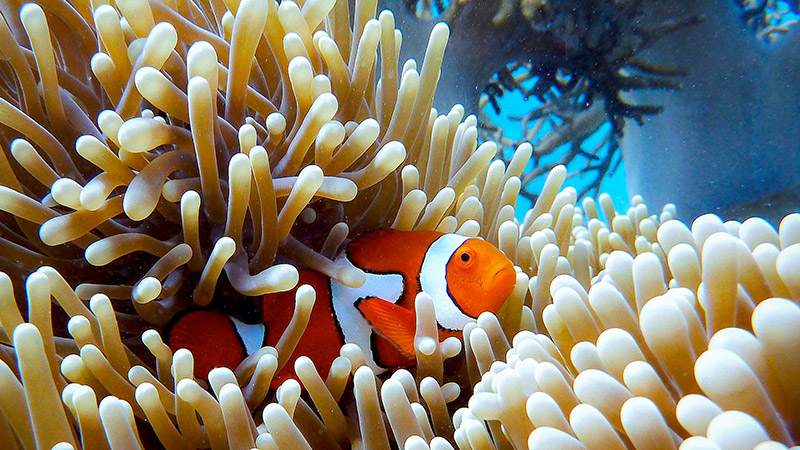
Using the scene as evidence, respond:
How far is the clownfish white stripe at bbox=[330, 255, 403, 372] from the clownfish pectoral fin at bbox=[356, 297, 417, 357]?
0.14 feet

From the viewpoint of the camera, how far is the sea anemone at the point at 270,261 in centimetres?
63

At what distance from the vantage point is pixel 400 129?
1285mm

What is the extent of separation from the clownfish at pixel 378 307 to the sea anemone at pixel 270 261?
2.0 inches

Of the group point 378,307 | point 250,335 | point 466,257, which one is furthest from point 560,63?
point 250,335

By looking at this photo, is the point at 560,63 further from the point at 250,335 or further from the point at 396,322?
the point at 250,335

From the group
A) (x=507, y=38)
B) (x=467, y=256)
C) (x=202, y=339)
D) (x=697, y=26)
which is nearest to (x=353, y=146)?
(x=467, y=256)

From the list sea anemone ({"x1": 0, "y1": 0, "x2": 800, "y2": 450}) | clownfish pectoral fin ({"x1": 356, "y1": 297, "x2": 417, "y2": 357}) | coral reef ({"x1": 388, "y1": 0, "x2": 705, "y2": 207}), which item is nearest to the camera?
sea anemone ({"x1": 0, "y1": 0, "x2": 800, "y2": 450})

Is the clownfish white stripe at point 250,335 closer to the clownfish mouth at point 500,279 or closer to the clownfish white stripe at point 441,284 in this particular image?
the clownfish white stripe at point 441,284

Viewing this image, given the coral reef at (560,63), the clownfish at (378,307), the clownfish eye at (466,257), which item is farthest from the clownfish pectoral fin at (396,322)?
the coral reef at (560,63)

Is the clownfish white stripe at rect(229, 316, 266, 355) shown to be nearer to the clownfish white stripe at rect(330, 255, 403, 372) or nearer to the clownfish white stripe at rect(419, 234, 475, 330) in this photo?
the clownfish white stripe at rect(330, 255, 403, 372)

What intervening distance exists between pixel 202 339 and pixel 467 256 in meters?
0.48

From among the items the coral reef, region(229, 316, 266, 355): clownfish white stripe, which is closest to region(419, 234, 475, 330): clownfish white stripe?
region(229, 316, 266, 355): clownfish white stripe

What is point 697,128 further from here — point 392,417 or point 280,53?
point 392,417

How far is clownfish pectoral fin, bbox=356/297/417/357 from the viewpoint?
3.44ft
